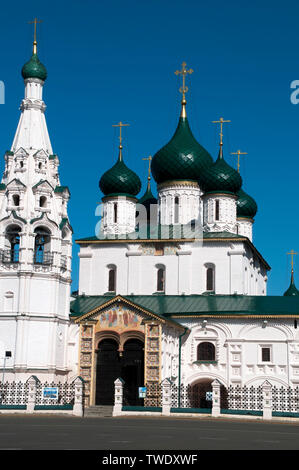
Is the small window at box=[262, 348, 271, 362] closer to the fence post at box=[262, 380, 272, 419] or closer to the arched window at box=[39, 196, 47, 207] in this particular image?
the fence post at box=[262, 380, 272, 419]

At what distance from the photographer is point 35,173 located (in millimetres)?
29953

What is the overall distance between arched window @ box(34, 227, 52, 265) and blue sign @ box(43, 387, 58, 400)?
5.83 metres

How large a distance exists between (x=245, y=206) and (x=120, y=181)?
27.7ft

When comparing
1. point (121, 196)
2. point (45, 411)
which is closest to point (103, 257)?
point (121, 196)

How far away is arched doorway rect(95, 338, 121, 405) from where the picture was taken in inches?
1133

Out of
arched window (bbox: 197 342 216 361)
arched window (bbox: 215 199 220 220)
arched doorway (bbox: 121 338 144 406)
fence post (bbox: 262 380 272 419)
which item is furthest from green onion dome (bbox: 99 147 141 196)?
fence post (bbox: 262 380 272 419)

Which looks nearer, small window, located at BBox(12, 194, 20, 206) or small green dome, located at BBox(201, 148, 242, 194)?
small window, located at BBox(12, 194, 20, 206)

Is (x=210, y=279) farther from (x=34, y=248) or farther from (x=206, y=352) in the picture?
(x=34, y=248)

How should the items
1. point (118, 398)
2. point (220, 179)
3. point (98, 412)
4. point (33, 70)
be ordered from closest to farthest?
1. point (118, 398)
2. point (98, 412)
3. point (33, 70)
4. point (220, 179)

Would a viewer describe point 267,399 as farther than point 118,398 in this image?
No

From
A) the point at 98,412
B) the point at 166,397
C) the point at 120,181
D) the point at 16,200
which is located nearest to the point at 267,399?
the point at 166,397

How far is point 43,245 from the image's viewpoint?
3009cm

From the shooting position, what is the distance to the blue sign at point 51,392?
83.3 ft

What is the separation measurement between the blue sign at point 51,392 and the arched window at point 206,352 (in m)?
7.64
